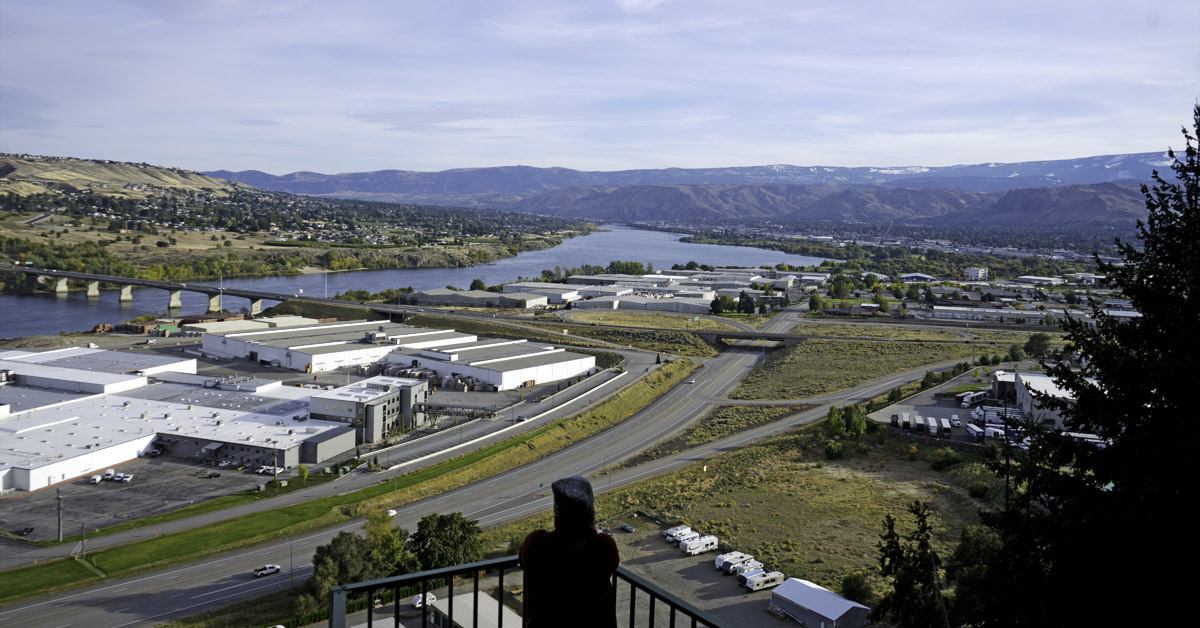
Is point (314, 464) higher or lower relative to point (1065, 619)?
lower

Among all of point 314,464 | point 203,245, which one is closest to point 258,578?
point 314,464

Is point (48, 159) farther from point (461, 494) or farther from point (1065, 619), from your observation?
point (1065, 619)

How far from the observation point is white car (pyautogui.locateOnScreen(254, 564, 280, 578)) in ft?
23.1

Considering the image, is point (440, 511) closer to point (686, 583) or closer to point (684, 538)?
point (684, 538)

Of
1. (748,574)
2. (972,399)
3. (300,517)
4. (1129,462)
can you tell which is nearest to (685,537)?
(748,574)

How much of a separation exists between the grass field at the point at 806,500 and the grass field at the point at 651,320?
9779mm

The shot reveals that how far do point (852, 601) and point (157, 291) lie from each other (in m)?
30.9

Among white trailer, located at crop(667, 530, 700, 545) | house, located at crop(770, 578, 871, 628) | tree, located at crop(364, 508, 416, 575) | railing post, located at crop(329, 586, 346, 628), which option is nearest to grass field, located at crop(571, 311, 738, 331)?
white trailer, located at crop(667, 530, 700, 545)

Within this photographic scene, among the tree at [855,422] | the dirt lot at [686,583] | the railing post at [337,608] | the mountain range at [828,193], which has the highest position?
the mountain range at [828,193]

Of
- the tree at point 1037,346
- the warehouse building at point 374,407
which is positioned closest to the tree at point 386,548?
the warehouse building at point 374,407

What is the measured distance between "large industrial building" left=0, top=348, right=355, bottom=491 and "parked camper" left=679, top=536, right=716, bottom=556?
550 cm

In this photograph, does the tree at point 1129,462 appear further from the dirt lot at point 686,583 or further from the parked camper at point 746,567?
the parked camper at point 746,567

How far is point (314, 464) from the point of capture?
33.7 ft

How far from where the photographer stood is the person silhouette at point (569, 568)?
0.88 meters
